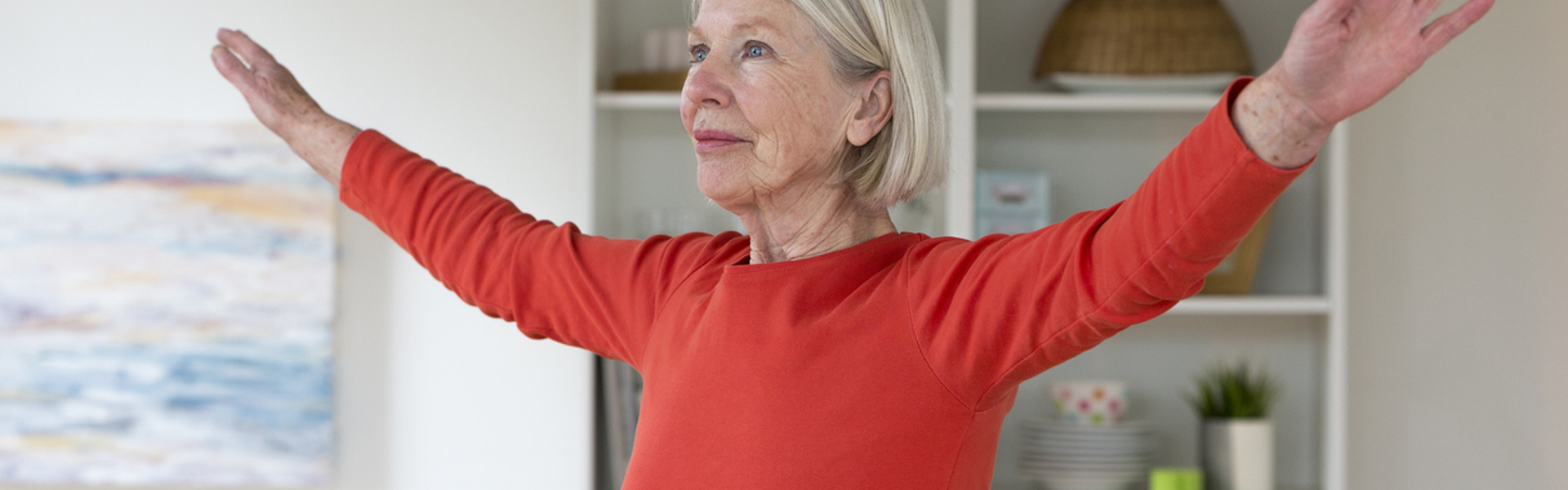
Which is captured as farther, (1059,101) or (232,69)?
(1059,101)

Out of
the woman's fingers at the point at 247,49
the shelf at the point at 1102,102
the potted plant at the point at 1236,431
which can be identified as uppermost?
the shelf at the point at 1102,102

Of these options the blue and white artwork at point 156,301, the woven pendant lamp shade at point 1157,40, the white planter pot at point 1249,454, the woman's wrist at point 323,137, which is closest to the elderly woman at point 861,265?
the woman's wrist at point 323,137

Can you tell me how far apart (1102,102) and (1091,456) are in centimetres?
68

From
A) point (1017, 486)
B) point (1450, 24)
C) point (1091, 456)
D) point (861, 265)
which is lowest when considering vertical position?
point (1017, 486)

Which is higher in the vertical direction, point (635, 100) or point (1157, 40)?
point (1157, 40)

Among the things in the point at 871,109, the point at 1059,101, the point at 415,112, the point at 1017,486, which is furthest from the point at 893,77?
the point at 415,112

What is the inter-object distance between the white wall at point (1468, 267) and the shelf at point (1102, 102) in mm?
384

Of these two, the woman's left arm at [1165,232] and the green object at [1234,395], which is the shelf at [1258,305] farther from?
the woman's left arm at [1165,232]

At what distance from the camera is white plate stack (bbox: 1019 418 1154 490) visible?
7.55 ft

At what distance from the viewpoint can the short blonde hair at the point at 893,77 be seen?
848 millimetres

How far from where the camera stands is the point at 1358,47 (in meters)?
0.50

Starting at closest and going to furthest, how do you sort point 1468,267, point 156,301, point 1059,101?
point 1468,267 → point 1059,101 → point 156,301

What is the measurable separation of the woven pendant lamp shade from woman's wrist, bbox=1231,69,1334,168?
1.80 metres

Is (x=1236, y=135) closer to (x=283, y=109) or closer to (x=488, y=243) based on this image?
(x=488, y=243)
